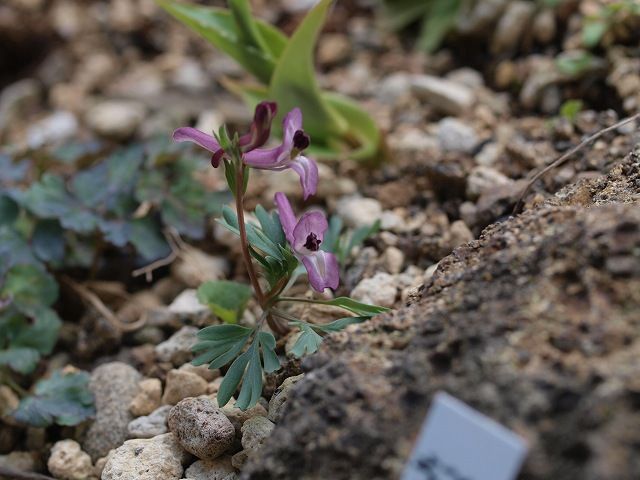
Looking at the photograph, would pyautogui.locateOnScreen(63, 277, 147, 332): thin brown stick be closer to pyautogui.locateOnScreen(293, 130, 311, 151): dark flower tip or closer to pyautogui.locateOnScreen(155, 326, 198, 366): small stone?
pyautogui.locateOnScreen(155, 326, 198, 366): small stone

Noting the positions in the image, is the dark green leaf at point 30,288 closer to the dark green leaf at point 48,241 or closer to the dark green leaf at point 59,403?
the dark green leaf at point 48,241

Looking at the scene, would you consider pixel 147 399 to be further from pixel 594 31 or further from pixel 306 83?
pixel 594 31

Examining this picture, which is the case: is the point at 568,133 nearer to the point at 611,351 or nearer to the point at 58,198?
the point at 611,351

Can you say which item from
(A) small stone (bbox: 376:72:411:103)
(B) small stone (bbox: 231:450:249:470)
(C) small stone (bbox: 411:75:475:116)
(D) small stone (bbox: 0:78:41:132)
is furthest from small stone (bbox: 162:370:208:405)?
(D) small stone (bbox: 0:78:41:132)

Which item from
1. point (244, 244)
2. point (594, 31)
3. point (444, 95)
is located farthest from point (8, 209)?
point (594, 31)

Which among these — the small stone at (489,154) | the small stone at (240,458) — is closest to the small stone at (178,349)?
the small stone at (240,458)

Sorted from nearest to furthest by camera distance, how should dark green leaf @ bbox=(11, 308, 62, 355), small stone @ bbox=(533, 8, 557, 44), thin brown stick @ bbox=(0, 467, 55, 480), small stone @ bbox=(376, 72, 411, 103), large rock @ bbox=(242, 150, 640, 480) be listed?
1. large rock @ bbox=(242, 150, 640, 480)
2. thin brown stick @ bbox=(0, 467, 55, 480)
3. dark green leaf @ bbox=(11, 308, 62, 355)
4. small stone @ bbox=(533, 8, 557, 44)
5. small stone @ bbox=(376, 72, 411, 103)

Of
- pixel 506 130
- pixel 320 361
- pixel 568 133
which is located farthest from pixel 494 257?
pixel 506 130
